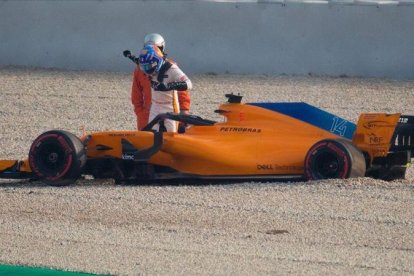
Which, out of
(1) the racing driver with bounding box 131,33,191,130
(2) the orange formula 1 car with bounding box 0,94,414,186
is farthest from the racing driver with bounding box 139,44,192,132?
(1) the racing driver with bounding box 131,33,191,130

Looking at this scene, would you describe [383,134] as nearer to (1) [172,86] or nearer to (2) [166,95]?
(1) [172,86]

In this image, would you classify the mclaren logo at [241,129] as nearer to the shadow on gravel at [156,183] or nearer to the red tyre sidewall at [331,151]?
the shadow on gravel at [156,183]

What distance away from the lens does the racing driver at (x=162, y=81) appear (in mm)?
12555

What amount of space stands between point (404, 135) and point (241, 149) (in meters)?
1.53

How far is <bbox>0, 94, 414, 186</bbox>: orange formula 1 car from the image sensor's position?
11.5 meters

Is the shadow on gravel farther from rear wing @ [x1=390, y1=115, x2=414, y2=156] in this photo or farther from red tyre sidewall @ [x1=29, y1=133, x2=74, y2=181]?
rear wing @ [x1=390, y1=115, x2=414, y2=156]

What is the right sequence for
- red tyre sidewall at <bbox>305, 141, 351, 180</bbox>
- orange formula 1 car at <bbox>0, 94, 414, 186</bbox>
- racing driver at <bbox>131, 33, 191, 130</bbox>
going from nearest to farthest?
red tyre sidewall at <bbox>305, 141, 351, 180</bbox>, orange formula 1 car at <bbox>0, 94, 414, 186</bbox>, racing driver at <bbox>131, 33, 191, 130</bbox>

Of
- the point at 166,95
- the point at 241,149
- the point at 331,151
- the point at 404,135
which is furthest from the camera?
the point at 166,95

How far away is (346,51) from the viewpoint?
61.9 feet

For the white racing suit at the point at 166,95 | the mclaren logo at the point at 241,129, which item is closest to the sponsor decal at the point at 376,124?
the mclaren logo at the point at 241,129

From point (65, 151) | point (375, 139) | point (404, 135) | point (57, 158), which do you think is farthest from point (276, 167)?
point (57, 158)

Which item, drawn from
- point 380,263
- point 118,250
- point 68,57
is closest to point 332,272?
point 380,263

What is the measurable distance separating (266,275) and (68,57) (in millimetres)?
12042

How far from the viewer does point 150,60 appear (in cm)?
1267
